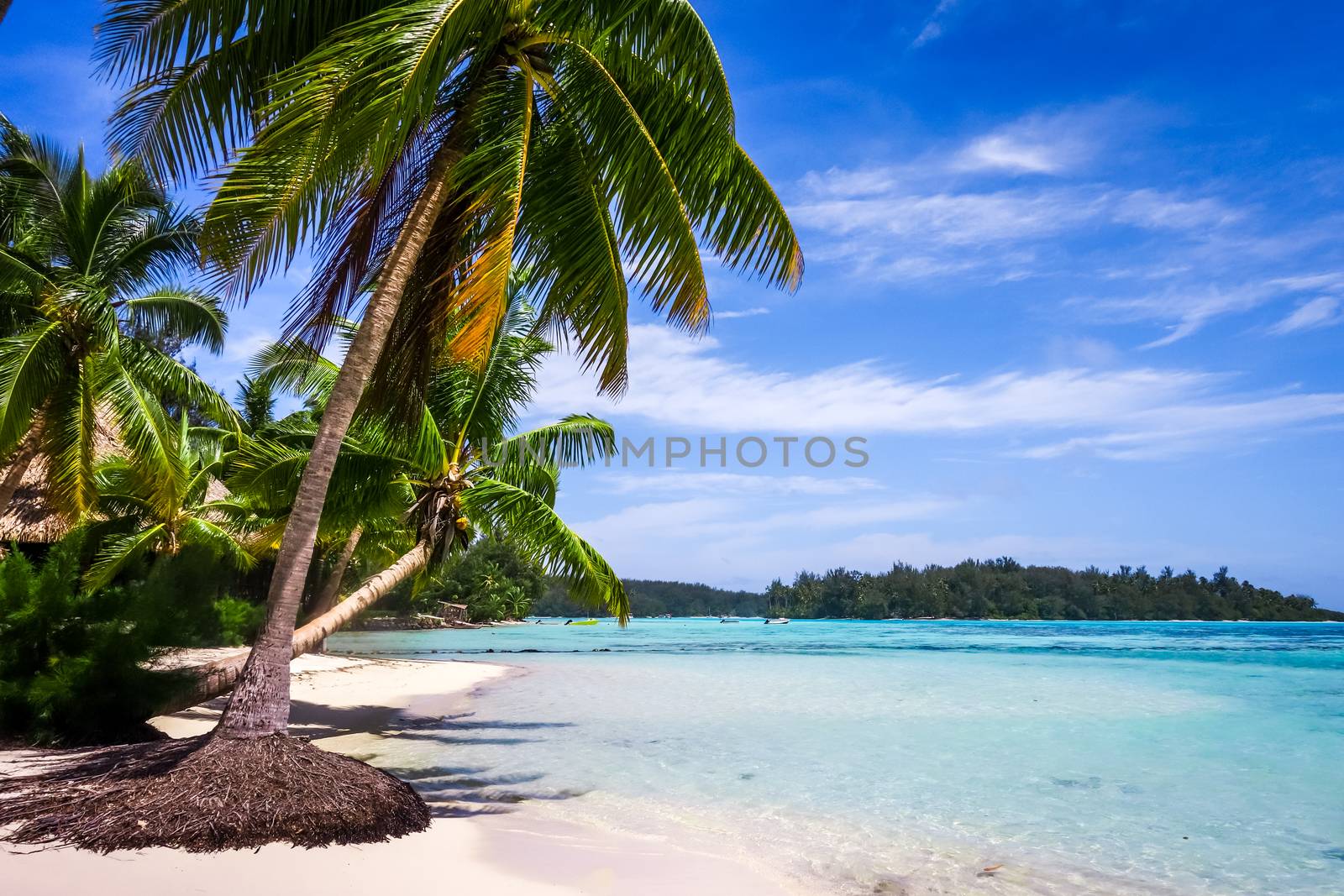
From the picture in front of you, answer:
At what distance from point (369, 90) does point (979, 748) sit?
34.8ft

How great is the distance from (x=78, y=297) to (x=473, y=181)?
709 centimetres

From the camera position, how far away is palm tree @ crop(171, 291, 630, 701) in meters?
9.31

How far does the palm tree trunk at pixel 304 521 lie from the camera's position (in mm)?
5145

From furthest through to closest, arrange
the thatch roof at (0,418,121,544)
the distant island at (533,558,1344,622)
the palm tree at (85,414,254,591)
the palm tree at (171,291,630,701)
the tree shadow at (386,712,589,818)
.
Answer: the distant island at (533,558,1344,622) < the palm tree at (85,414,254,591) < the thatch roof at (0,418,121,544) < the palm tree at (171,291,630,701) < the tree shadow at (386,712,589,818)

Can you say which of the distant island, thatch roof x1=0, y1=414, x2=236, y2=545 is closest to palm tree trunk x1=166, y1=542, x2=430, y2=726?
thatch roof x1=0, y1=414, x2=236, y2=545

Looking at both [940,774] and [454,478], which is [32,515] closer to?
[454,478]

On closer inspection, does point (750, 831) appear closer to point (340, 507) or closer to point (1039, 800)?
point (1039, 800)

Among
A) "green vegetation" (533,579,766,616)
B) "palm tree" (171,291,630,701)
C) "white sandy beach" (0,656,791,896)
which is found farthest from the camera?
"green vegetation" (533,579,766,616)

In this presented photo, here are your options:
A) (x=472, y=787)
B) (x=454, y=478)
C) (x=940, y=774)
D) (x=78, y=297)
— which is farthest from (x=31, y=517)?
(x=940, y=774)

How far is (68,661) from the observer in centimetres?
760

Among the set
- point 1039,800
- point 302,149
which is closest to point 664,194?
point 302,149

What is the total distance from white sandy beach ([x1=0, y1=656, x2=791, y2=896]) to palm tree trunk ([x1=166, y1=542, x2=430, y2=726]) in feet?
4.63

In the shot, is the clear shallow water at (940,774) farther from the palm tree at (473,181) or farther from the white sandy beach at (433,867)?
the palm tree at (473,181)

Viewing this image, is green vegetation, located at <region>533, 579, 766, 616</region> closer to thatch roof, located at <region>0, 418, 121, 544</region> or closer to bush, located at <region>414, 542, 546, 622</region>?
bush, located at <region>414, 542, 546, 622</region>
